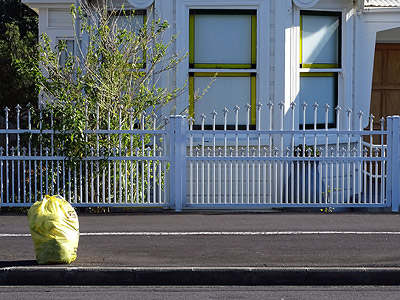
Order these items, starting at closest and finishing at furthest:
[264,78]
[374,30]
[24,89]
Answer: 1. [264,78]
2. [374,30]
3. [24,89]

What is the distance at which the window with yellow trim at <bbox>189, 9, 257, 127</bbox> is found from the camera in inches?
506

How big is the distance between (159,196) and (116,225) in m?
1.07

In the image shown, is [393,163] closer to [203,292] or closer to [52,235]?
[203,292]

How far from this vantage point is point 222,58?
1288cm

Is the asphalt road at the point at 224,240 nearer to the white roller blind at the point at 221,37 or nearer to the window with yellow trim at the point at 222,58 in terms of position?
the window with yellow trim at the point at 222,58

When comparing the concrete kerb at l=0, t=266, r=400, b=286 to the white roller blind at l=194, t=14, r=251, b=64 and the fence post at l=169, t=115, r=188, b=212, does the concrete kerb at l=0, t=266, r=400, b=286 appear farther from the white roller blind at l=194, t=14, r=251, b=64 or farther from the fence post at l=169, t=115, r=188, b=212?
the white roller blind at l=194, t=14, r=251, b=64

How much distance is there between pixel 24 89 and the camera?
2359 cm

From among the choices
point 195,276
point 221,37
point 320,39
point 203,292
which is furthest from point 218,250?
Result: point 320,39

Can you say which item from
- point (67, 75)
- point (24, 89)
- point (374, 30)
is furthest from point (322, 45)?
point (24, 89)

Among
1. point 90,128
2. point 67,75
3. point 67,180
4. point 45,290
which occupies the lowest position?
point 45,290

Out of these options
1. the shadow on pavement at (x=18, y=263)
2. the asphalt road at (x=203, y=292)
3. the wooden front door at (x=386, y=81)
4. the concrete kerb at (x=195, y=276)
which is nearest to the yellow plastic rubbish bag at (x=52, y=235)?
the shadow on pavement at (x=18, y=263)

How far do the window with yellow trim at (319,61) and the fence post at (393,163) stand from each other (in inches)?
77.5

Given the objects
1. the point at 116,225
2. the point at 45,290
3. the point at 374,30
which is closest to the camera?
the point at 45,290

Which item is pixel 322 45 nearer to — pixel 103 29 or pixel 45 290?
pixel 103 29
